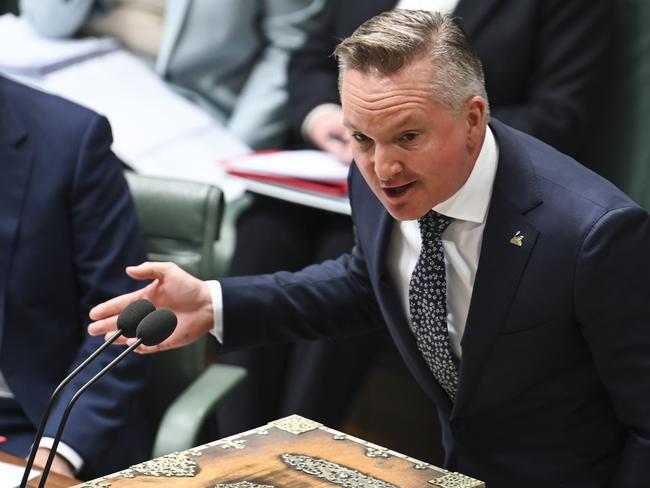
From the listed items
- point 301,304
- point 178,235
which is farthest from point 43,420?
point 178,235

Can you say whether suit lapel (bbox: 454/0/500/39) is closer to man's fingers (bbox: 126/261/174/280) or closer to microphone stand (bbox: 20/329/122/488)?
man's fingers (bbox: 126/261/174/280)

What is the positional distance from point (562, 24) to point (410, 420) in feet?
3.77

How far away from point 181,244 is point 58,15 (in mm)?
1565

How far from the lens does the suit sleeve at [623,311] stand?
1656 mm

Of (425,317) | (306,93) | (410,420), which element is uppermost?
(425,317)

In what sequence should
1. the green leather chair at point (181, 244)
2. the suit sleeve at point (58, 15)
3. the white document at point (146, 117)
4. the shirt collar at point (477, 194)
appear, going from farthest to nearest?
the suit sleeve at point (58, 15) → the white document at point (146, 117) → the green leather chair at point (181, 244) → the shirt collar at point (477, 194)

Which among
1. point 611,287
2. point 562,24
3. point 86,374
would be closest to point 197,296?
point 86,374

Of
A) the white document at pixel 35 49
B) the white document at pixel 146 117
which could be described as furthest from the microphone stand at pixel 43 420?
the white document at pixel 35 49

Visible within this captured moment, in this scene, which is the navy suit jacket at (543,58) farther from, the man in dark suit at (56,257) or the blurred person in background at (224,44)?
the man in dark suit at (56,257)

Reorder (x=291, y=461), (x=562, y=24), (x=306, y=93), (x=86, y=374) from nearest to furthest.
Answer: (x=291, y=461) → (x=86, y=374) → (x=562, y=24) → (x=306, y=93)

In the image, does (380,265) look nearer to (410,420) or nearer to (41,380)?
(41,380)

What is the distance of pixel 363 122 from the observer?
5.21 feet

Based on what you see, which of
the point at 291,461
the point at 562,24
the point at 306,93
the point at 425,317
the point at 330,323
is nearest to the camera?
the point at 291,461

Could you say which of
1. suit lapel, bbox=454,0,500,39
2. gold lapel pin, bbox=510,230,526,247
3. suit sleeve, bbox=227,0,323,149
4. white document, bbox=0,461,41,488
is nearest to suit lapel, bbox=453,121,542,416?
gold lapel pin, bbox=510,230,526,247
